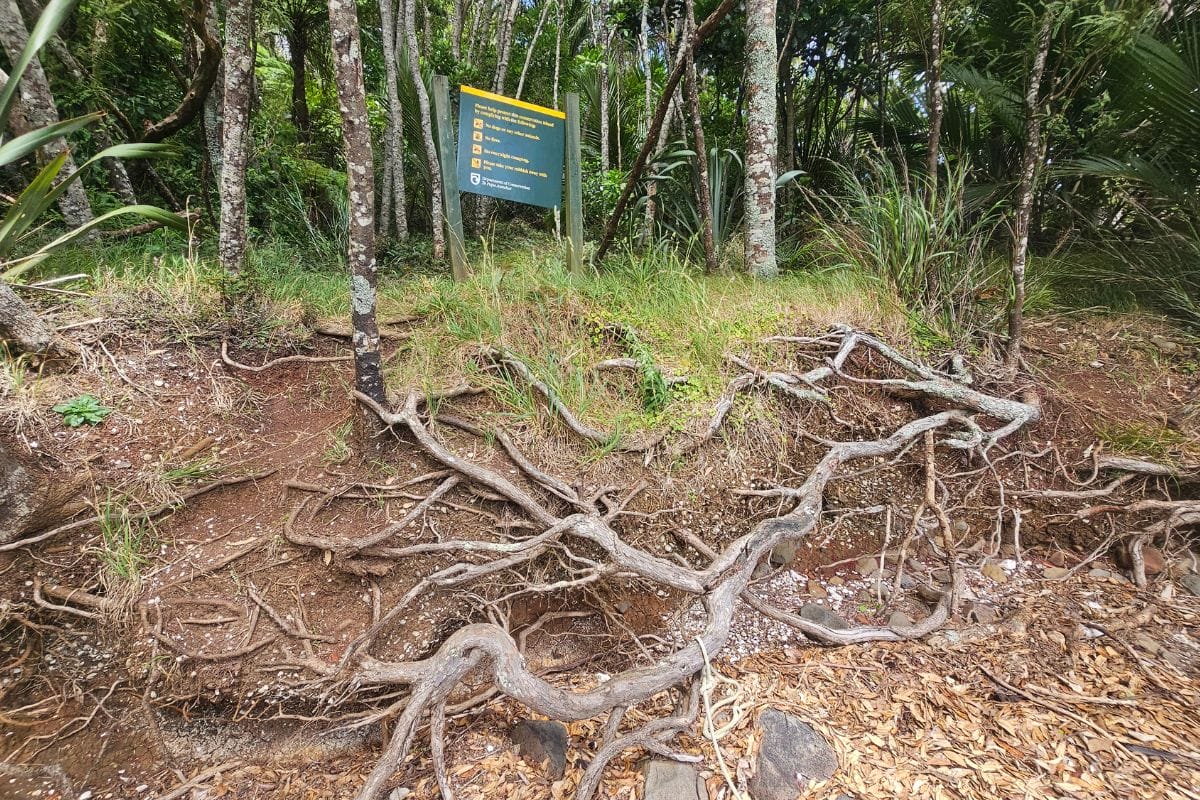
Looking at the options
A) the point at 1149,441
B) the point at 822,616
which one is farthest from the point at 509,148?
the point at 1149,441

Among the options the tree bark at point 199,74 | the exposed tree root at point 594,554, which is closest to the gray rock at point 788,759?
the exposed tree root at point 594,554

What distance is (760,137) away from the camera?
3217 millimetres

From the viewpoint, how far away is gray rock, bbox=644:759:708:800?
161cm

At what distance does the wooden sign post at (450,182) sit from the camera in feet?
10.9

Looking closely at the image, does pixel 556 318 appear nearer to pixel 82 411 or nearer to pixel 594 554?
pixel 594 554

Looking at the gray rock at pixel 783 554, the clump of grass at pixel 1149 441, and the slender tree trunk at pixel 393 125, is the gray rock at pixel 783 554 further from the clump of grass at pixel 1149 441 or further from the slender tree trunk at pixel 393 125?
the slender tree trunk at pixel 393 125

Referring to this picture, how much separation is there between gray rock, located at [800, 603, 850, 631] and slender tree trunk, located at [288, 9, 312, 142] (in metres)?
6.77

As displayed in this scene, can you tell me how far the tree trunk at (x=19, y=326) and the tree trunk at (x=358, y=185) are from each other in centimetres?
125

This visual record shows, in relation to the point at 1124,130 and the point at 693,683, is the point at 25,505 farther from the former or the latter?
the point at 1124,130

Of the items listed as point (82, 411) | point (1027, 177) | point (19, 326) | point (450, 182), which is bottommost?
point (82, 411)

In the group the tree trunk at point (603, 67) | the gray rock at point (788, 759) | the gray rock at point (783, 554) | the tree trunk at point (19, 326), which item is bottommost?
the gray rock at point (788, 759)

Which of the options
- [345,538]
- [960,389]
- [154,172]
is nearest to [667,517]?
[345,538]

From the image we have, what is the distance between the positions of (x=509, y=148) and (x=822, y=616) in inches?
130

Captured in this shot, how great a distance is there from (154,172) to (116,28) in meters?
1.29
